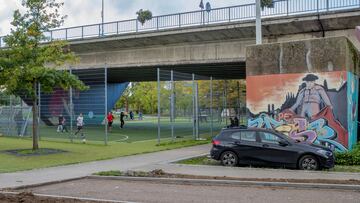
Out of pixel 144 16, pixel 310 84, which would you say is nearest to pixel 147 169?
pixel 310 84

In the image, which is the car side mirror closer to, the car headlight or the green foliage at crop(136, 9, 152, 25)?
the car headlight

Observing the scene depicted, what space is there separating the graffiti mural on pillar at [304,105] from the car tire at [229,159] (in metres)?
2.97

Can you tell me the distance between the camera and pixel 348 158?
16.1 meters

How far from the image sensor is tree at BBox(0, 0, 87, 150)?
2002cm

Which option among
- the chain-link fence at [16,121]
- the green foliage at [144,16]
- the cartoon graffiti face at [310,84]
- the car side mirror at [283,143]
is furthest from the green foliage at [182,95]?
the car side mirror at [283,143]

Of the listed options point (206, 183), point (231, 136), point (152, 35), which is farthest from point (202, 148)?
point (206, 183)

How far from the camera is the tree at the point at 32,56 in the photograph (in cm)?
2002

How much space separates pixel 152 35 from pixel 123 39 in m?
2.24

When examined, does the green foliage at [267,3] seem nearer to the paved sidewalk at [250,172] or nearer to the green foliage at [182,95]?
the green foliage at [182,95]

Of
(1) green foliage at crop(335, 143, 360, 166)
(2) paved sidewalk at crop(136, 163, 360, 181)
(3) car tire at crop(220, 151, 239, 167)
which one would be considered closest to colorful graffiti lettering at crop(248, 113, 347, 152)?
(1) green foliage at crop(335, 143, 360, 166)

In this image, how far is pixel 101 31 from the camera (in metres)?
31.3

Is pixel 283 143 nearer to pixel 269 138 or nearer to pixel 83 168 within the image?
pixel 269 138

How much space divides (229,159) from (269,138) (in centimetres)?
152

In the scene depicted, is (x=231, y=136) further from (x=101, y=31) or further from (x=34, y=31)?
(x=101, y=31)
